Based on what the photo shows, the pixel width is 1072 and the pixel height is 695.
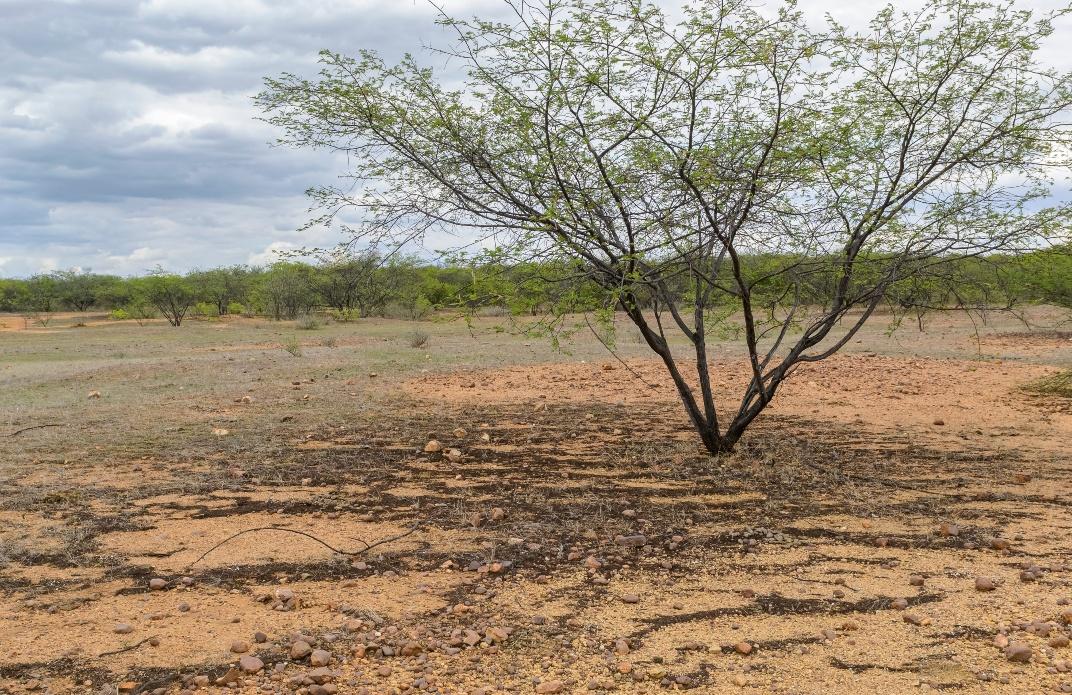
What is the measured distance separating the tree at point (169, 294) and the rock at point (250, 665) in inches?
1767

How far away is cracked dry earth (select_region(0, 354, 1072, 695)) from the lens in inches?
142

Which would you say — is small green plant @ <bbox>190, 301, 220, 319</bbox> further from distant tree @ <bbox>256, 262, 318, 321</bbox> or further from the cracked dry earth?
the cracked dry earth

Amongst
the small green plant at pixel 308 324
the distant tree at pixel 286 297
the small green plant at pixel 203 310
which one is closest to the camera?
the small green plant at pixel 308 324

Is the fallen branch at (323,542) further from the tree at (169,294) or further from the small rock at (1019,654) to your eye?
the tree at (169,294)

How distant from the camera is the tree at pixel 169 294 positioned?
4584cm

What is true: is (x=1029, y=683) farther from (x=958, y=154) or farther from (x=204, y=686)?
(x=958, y=154)

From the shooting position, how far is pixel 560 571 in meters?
4.80

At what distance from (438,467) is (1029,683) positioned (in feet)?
17.3

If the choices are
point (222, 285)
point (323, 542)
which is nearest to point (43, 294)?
point (222, 285)

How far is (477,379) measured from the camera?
14.4m

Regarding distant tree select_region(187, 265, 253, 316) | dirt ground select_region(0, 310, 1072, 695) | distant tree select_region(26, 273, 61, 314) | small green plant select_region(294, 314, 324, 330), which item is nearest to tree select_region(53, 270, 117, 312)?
distant tree select_region(26, 273, 61, 314)

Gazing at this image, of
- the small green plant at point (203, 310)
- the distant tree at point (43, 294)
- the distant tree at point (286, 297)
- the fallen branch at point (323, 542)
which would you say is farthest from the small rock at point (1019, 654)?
the distant tree at point (43, 294)

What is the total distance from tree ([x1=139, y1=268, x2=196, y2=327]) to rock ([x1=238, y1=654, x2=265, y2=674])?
44888 millimetres

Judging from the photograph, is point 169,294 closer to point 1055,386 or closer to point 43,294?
point 43,294
